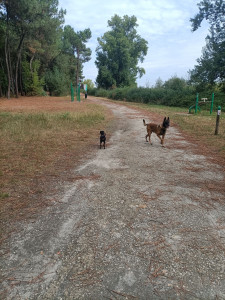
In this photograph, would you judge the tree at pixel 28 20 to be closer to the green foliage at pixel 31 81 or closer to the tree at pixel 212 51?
the green foliage at pixel 31 81

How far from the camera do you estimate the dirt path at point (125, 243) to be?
78.7 inches

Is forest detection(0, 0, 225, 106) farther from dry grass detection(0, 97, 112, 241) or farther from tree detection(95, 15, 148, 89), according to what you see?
dry grass detection(0, 97, 112, 241)

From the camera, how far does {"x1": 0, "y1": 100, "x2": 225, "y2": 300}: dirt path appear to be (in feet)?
6.56

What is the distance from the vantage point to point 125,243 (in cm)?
258

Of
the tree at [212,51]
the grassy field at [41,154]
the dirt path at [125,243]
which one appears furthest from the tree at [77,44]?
the dirt path at [125,243]

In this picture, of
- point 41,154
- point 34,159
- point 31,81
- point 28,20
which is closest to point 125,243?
point 34,159

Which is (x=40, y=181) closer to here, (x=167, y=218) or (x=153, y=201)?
(x=153, y=201)

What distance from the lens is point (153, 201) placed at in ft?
11.8

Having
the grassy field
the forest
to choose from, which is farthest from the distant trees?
the grassy field

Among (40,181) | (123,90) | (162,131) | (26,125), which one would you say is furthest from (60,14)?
(40,181)

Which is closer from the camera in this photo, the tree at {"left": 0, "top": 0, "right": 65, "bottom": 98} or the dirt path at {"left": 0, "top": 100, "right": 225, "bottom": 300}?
the dirt path at {"left": 0, "top": 100, "right": 225, "bottom": 300}

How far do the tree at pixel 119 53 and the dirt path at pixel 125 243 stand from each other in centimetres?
5087

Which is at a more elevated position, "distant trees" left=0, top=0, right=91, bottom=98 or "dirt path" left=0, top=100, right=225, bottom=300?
"distant trees" left=0, top=0, right=91, bottom=98

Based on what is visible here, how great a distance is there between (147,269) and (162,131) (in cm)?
587
